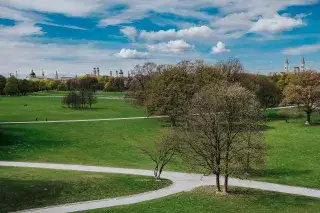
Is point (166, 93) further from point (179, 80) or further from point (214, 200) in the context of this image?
point (214, 200)

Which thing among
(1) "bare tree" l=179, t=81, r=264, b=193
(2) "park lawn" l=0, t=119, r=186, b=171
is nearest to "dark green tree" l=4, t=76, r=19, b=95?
(2) "park lawn" l=0, t=119, r=186, b=171

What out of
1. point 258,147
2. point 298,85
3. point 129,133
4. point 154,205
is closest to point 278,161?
point 258,147

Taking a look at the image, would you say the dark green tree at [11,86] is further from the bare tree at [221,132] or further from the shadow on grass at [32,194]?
the bare tree at [221,132]

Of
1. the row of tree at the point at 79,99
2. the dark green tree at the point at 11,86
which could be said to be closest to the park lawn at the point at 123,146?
the row of tree at the point at 79,99

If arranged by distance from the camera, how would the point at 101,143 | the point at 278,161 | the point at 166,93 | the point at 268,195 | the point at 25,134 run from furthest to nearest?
1. the point at 166,93
2. the point at 25,134
3. the point at 101,143
4. the point at 278,161
5. the point at 268,195

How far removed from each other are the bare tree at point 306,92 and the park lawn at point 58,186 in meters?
43.8

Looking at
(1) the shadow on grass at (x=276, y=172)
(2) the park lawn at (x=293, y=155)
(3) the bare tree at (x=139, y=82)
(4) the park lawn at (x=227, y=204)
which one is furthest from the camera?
(3) the bare tree at (x=139, y=82)

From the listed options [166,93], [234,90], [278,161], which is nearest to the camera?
[234,90]

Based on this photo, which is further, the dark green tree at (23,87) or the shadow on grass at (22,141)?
the dark green tree at (23,87)

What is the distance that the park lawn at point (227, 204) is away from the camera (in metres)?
26.8

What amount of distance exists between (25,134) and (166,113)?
22.2 meters

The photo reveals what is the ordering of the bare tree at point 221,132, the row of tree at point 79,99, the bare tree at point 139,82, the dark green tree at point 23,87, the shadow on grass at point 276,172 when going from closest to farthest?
1. the bare tree at point 221,132
2. the shadow on grass at point 276,172
3. the bare tree at point 139,82
4. the row of tree at point 79,99
5. the dark green tree at point 23,87

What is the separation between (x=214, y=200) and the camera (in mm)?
28938

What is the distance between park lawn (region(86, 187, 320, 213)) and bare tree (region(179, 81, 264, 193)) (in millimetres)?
1861
